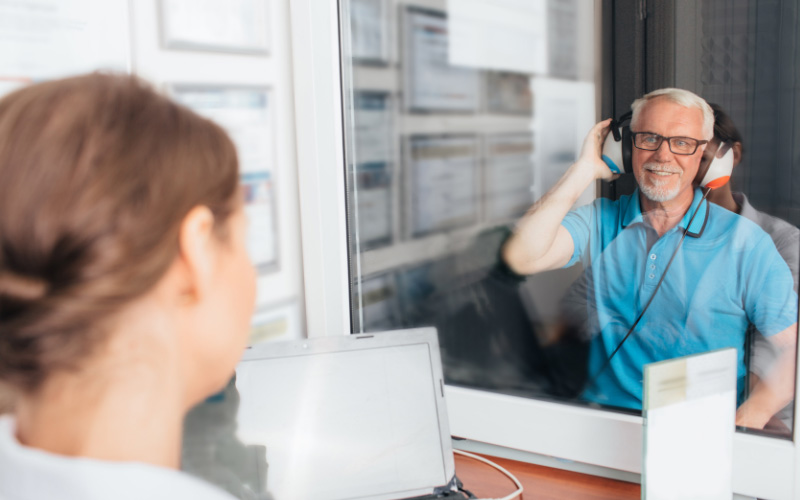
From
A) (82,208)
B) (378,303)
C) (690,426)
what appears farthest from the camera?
(378,303)

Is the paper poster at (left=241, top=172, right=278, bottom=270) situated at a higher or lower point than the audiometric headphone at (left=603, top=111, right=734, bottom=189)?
lower

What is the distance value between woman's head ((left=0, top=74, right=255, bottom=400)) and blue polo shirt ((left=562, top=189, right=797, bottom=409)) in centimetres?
55

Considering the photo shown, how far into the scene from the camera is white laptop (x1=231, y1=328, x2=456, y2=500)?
32.0 inches

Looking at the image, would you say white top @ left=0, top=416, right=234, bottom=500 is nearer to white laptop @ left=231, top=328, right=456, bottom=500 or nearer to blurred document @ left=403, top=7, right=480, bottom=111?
white laptop @ left=231, top=328, right=456, bottom=500

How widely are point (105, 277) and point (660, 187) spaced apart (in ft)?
2.07

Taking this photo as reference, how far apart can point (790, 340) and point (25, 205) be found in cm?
76

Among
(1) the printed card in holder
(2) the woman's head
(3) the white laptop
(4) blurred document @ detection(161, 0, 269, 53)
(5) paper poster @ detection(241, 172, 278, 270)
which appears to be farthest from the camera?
(5) paper poster @ detection(241, 172, 278, 270)

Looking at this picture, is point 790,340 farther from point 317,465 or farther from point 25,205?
point 25,205

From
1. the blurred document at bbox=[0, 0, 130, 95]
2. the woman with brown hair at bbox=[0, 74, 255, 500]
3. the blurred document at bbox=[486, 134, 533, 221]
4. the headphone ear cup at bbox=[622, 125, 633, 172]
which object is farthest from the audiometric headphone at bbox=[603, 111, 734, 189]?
the blurred document at bbox=[0, 0, 130, 95]

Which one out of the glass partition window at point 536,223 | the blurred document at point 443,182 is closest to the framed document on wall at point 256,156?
the glass partition window at point 536,223

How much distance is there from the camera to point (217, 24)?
988 millimetres

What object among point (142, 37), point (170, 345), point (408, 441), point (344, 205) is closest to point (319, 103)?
point (344, 205)

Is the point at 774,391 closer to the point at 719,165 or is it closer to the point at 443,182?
the point at 719,165

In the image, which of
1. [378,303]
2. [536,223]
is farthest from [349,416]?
[536,223]
